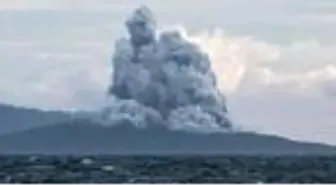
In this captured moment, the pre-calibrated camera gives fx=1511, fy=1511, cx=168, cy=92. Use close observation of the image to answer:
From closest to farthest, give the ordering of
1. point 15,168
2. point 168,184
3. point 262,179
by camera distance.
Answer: point 168,184
point 262,179
point 15,168

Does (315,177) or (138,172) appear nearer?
(315,177)

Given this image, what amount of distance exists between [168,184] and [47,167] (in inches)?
1684

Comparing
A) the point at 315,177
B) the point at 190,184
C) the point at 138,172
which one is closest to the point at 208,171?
the point at 138,172

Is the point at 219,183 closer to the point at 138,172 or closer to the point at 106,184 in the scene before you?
the point at 106,184

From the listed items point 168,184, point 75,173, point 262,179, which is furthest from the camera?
point 75,173

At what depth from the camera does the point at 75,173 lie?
144875mm

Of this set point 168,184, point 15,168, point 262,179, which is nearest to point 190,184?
point 168,184

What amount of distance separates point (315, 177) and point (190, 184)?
17237 mm

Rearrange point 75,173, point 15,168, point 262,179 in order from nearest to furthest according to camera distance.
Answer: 1. point 262,179
2. point 75,173
3. point 15,168

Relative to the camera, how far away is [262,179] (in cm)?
13475

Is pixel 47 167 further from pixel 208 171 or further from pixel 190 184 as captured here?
pixel 190 184

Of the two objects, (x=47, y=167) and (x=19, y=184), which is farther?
(x=47, y=167)

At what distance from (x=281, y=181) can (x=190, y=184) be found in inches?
384

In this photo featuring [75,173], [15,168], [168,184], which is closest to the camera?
[168,184]
